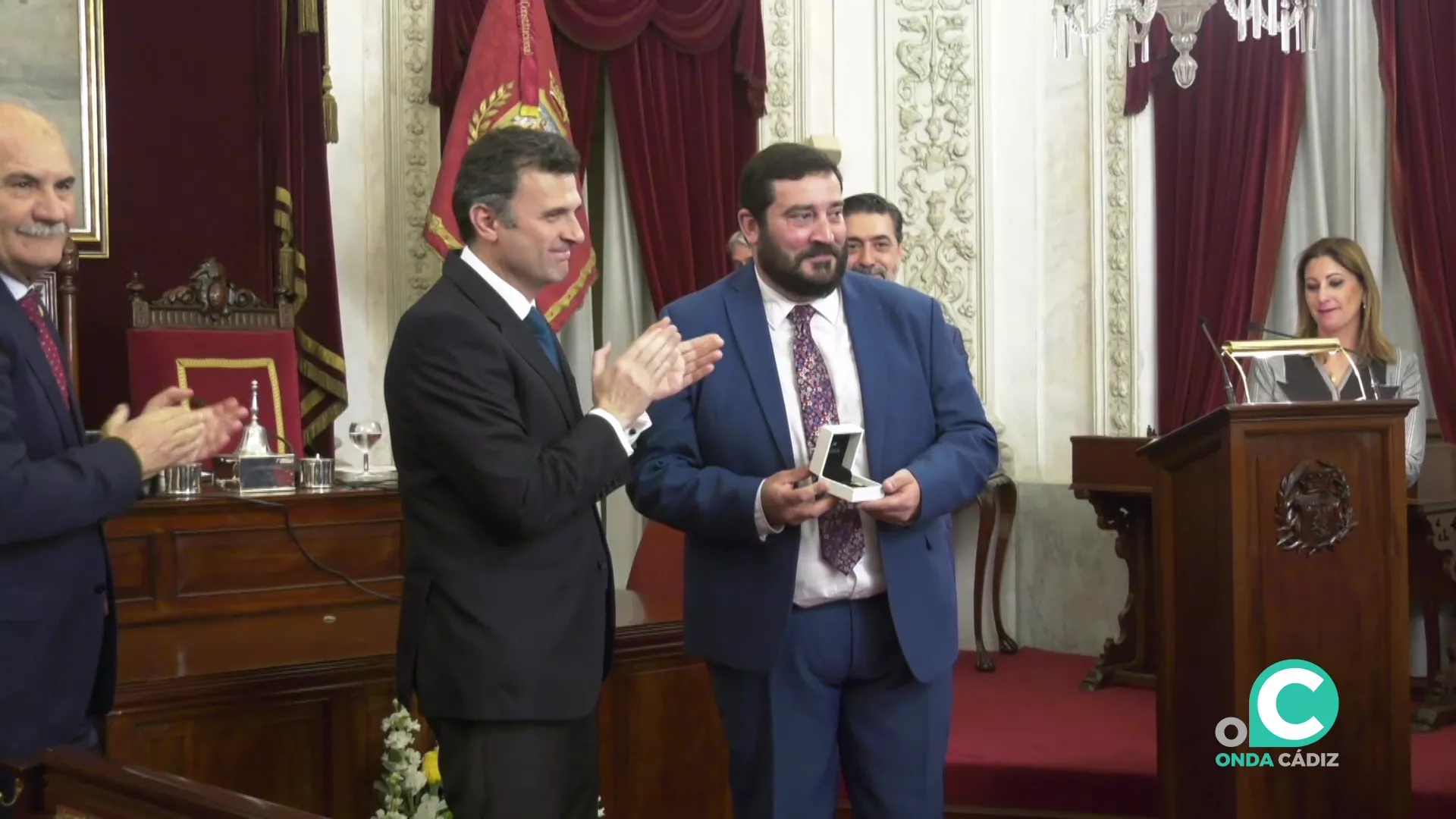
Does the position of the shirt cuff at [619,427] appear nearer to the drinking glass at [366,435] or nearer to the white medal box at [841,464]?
the white medal box at [841,464]

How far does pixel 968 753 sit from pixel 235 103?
138 inches

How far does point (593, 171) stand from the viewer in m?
6.16

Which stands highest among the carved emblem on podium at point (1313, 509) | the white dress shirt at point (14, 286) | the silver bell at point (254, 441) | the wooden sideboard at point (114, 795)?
the white dress shirt at point (14, 286)

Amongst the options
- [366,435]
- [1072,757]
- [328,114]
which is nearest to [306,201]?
[328,114]

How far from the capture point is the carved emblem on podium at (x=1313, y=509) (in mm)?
3051

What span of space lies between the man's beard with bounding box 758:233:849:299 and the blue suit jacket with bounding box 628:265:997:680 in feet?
0.23

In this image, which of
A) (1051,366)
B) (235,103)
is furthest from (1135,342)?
(235,103)

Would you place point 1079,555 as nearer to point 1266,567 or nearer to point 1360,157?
point 1360,157

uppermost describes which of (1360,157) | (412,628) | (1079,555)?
(1360,157)

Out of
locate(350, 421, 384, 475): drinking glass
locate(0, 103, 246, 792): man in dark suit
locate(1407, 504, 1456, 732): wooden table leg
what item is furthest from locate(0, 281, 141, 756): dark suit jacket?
locate(1407, 504, 1456, 732): wooden table leg

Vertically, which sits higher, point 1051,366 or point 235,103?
point 235,103

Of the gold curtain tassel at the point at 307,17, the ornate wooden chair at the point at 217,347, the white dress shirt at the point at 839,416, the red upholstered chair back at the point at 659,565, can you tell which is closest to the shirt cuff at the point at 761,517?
the white dress shirt at the point at 839,416

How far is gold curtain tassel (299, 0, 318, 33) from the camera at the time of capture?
5.41 m

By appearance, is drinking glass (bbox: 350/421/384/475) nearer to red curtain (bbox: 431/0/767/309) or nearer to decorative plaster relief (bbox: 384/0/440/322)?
decorative plaster relief (bbox: 384/0/440/322)
